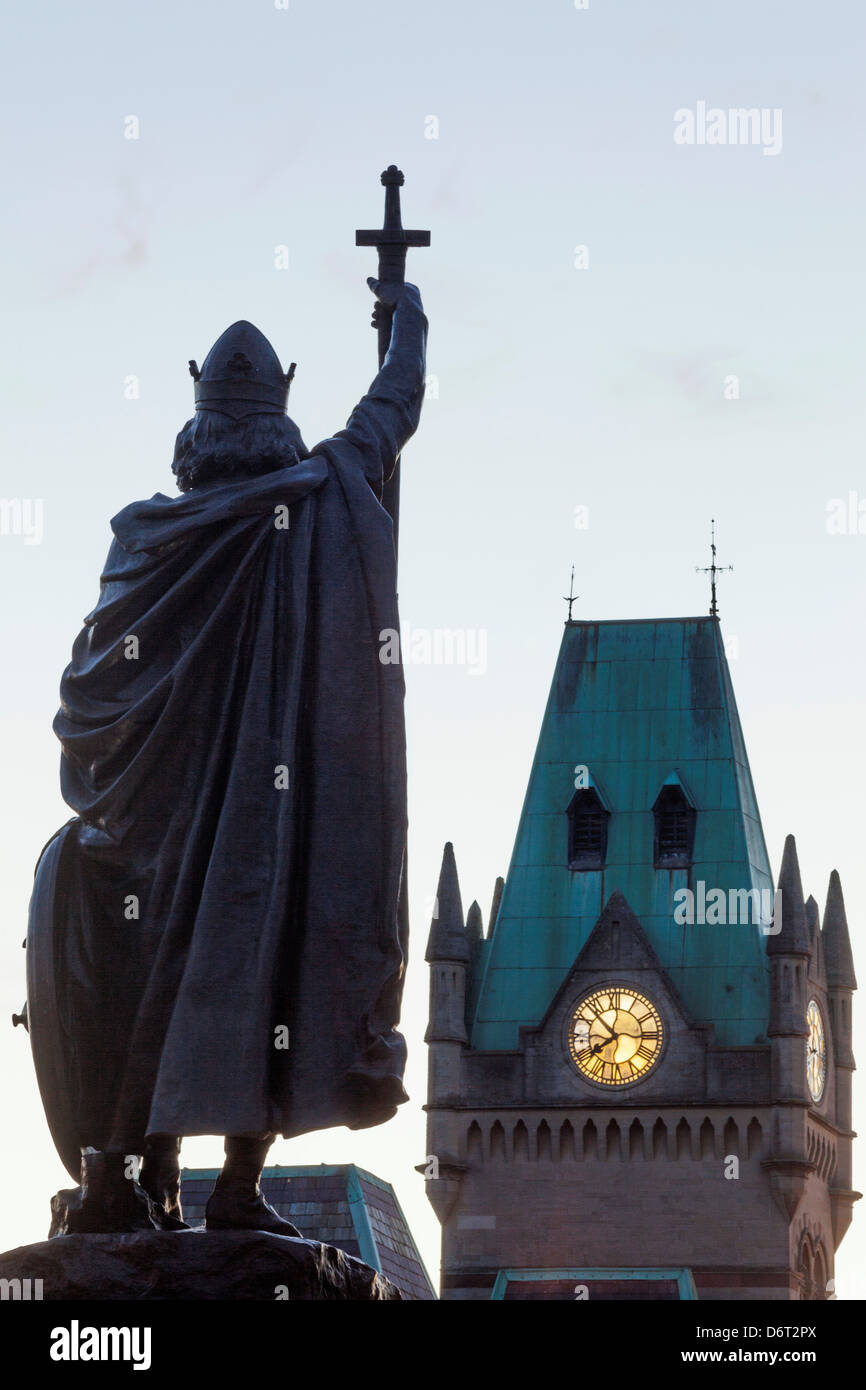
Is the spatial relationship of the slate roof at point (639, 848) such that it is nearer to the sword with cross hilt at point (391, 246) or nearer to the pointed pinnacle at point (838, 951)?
the pointed pinnacle at point (838, 951)

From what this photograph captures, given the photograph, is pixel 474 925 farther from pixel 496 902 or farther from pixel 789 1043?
pixel 789 1043

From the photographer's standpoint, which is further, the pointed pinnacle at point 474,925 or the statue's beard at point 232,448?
the pointed pinnacle at point 474,925

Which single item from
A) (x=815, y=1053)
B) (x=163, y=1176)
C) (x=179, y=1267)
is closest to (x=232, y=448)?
(x=163, y=1176)

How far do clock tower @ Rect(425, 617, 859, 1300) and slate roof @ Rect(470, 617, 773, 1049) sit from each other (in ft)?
0.28

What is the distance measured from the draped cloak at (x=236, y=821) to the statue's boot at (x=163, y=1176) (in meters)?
0.08

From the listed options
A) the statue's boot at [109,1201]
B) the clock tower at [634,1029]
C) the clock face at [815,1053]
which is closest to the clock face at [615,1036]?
the clock tower at [634,1029]

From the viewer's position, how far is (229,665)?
929 cm

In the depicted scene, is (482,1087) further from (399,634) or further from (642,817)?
(399,634)

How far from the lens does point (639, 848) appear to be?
118 meters

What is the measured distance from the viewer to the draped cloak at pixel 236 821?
352 inches

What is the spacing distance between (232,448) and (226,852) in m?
1.35

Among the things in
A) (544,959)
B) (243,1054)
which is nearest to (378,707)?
(243,1054)

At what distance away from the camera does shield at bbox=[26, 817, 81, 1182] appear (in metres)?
9.16
